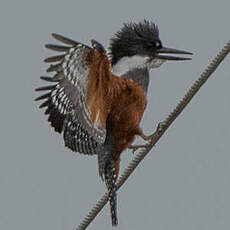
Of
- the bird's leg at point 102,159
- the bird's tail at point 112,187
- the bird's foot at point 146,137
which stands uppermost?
the bird's foot at point 146,137

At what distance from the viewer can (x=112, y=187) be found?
5238 millimetres

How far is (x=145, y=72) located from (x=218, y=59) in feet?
5.09

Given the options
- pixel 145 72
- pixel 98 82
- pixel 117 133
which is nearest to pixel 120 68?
pixel 145 72

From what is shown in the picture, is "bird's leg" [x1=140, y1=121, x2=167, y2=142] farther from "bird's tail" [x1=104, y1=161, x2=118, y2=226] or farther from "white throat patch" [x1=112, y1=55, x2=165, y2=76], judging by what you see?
"white throat patch" [x1=112, y1=55, x2=165, y2=76]

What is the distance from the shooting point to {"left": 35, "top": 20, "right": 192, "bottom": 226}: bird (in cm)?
479

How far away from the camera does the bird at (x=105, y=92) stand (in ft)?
15.7

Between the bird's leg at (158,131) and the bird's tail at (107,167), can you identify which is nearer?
the bird's leg at (158,131)

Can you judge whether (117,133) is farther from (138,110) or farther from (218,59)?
(218,59)

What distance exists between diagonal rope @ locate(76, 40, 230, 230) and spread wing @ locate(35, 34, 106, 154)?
1.00 ft

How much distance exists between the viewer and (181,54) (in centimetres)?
564

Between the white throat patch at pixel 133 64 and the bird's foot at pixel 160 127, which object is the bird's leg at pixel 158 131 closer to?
the bird's foot at pixel 160 127

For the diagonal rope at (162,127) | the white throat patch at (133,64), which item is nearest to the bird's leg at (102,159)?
the diagonal rope at (162,127)

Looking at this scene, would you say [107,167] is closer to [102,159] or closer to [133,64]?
[102,159]

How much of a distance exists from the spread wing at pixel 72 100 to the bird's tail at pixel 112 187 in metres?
0.14
